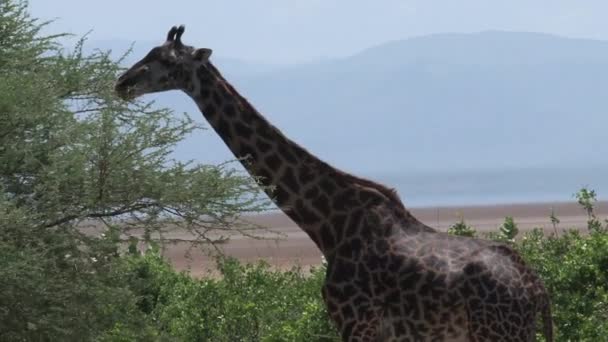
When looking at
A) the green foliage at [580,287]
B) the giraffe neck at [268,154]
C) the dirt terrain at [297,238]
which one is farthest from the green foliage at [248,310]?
the dirt terrain at [297,238]

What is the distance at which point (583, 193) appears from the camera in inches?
704

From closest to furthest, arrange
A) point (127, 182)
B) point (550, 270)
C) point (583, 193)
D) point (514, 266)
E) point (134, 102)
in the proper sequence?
point (514, 266) → point (127, 182) → point (134, 102) → point (550, 270) → point (583, 193)

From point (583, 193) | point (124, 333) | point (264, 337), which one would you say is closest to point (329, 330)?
point (264, 337)

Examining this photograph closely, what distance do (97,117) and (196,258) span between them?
37341 mm

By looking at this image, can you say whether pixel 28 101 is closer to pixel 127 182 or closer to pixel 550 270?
pixel 127 182

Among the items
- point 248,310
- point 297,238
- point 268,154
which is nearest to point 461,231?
point 248,310

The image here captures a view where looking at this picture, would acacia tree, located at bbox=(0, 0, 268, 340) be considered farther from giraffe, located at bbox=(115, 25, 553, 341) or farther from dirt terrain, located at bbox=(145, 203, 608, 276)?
dirt terrain, located at bbox=(145, 203, 608, 276)

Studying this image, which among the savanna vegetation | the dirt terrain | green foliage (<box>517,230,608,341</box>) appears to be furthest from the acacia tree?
the dirt terrain

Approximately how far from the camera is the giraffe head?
1146cm

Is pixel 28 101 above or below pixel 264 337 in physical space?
above

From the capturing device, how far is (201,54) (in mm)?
11430

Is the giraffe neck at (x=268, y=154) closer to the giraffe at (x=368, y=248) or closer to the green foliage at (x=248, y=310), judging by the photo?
the giraffe at (x=368, y=248)

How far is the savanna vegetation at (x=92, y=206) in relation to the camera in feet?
38.7

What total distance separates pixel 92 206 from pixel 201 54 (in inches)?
58.7
